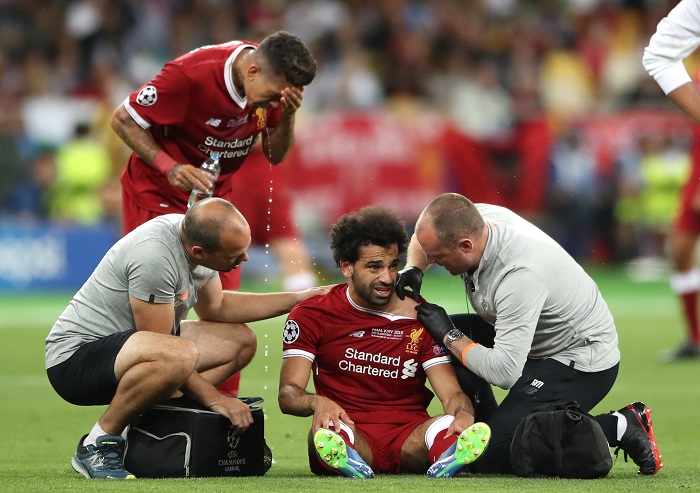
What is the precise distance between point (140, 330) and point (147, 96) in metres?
1.71

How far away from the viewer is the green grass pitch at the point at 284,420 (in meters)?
5.71

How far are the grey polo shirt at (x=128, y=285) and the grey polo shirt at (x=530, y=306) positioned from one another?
1411 mm

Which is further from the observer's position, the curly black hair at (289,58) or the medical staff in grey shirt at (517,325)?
the curly black hair at (289,58)

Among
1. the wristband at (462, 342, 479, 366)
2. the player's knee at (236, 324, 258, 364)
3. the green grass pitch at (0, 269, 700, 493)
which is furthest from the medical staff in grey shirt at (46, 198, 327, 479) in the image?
the wristband at (462, 342, 479, 366)

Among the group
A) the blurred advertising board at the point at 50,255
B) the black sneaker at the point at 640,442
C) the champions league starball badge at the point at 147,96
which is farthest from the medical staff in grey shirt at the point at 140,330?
the blurred advertising board at the point at 50,255

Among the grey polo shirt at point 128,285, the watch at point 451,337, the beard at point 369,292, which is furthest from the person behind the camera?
the beard at point 369,292

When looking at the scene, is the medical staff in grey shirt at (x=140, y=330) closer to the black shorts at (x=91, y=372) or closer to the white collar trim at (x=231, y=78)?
the black shorts at (x=91, y=372)

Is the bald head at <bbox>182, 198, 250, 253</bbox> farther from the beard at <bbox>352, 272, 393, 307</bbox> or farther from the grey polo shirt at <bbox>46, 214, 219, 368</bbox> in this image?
the beard at <bbox>352, 272, 393, 307</bbox>

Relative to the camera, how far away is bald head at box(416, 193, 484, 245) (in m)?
6.15

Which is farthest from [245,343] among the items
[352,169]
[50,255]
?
[352,169]

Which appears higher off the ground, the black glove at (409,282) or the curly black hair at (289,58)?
the curly black hair at (289,58)

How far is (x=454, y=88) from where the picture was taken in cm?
2009

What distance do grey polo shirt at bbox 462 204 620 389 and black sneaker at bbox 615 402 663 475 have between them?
0.92 ft

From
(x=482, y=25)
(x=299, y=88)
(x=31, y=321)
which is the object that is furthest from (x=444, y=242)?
(x=482, y=25)
